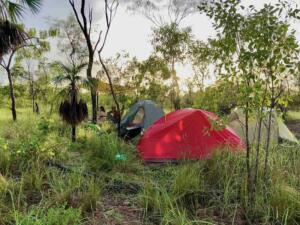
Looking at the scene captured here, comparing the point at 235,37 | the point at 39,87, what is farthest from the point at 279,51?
the point at 39,87

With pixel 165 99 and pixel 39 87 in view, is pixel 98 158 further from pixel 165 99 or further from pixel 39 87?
pixel 39 87

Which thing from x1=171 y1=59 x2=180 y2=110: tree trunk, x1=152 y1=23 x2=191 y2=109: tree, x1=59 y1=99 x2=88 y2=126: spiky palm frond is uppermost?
x1=152 y1=23 x2=191 y2=109: tree

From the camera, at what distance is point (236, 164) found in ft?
16.8

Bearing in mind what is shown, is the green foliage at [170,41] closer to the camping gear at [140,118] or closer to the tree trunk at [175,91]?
the tree trunk at [175,91]

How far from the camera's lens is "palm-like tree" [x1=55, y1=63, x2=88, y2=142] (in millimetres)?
8695

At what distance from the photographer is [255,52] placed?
383 centimetres

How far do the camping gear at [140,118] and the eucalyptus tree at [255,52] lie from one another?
5.83 metres

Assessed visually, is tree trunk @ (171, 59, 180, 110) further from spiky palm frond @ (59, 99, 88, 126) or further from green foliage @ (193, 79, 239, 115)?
green foliage @ (193, 79, 239, 115)

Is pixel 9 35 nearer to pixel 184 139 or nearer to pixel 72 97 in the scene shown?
pixel 72 97

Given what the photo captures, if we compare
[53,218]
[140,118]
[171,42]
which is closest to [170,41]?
[171,42]

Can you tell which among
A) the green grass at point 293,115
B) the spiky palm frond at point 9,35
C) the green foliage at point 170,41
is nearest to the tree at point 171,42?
the green foliage at point 170,41

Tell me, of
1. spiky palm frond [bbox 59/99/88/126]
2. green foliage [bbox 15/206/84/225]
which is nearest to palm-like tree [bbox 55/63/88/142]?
spiky palm frond [bbox 59/99/88/126]

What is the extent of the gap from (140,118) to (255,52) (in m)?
7.34

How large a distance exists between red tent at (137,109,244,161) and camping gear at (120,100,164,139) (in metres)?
2.81
